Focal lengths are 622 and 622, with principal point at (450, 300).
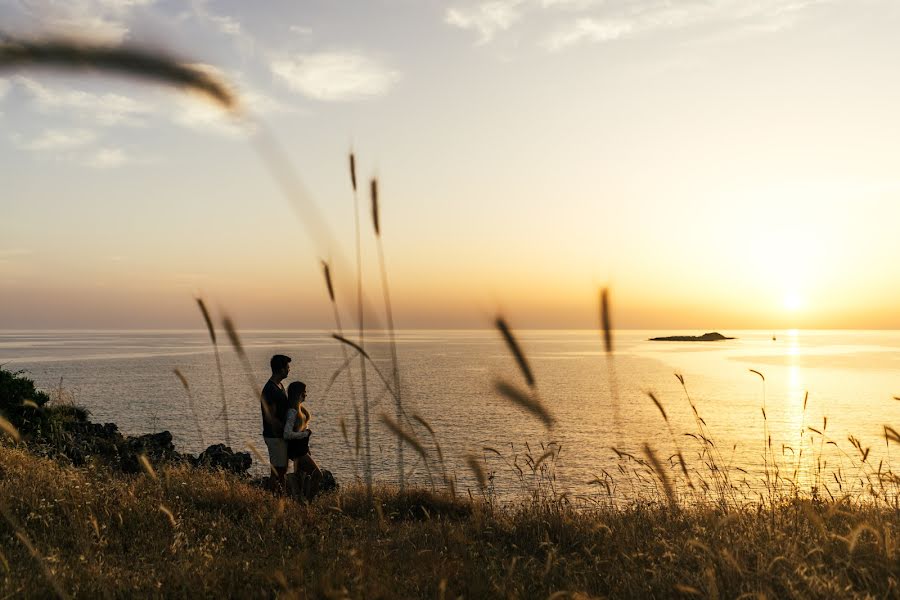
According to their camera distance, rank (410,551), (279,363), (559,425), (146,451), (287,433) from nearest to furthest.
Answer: (410,551), (287,433), (279,363), (146,451), (559,425)

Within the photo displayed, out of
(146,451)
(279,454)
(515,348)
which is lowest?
(146,451)

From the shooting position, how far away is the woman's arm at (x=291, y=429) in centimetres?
959

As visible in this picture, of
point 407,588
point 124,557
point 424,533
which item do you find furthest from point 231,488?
point 407,588

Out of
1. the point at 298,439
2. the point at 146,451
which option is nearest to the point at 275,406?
the point at 298,439

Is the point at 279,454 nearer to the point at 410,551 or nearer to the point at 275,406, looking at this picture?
the point at 275,406

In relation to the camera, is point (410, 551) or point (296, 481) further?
point (296, 481)

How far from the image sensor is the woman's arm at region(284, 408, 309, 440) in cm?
959

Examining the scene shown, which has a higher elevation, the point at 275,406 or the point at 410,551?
the point at 275,406

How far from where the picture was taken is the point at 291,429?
380 inches

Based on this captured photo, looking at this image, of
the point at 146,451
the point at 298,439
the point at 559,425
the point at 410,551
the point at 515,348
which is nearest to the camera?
the point at 515,348

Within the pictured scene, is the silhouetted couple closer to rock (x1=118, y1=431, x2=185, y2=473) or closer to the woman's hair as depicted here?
the woman's hair

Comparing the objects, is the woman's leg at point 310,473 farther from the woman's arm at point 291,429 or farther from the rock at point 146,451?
the rock at point 146,451

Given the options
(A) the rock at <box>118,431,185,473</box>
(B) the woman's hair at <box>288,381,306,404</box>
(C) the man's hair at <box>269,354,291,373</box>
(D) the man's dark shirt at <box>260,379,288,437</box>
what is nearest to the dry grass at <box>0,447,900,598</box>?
(D) the man's dark shirt at <box>260,379,288,437</box>

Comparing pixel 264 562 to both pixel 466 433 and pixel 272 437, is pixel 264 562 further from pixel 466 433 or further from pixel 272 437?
pixel 466 433
